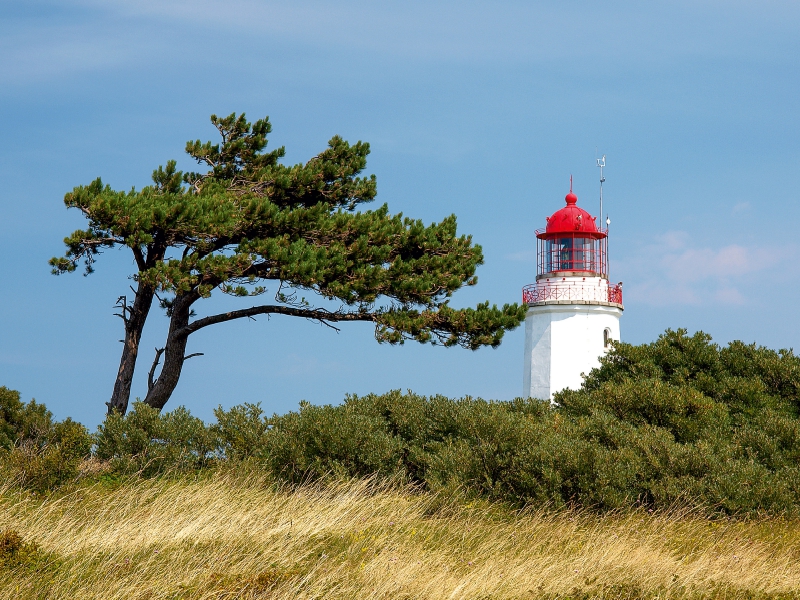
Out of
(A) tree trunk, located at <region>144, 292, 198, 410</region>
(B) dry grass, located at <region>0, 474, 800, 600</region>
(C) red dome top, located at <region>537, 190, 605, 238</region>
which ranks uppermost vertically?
(C) red dome top, located at <region>537, 190, 605, 238</region>

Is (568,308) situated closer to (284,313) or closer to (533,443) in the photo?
(284,313)

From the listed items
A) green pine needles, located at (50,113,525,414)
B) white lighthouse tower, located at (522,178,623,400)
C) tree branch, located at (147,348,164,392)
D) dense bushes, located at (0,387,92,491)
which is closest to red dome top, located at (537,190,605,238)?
white lighthouse tower, located at (522,178,623,400)

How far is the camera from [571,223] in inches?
1049

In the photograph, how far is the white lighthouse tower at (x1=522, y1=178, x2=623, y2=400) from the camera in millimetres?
26203

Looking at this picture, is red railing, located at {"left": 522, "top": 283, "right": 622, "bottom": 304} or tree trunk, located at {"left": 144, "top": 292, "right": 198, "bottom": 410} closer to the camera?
tree trunk, located at {"left": 144, "top": 292, "right": 198, "bottom": 410}

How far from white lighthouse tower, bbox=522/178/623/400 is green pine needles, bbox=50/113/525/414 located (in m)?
6.78

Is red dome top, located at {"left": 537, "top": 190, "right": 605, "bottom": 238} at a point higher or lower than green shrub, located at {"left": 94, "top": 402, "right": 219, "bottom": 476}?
higher

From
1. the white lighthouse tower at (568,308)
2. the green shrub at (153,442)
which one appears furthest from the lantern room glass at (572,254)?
the green shrub at (153,442)

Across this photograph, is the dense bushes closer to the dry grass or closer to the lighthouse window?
the dry grass

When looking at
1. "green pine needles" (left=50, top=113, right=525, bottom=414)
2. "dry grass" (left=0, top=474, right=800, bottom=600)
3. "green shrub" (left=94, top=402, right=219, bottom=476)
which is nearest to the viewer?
"dry grass" (left=0, top=474, right=800, bottom=600)

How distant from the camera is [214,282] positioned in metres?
19.1

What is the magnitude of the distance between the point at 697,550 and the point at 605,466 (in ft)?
5.25

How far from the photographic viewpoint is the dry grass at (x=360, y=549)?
7820mm

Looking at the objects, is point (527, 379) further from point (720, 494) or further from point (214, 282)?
point (720, 494)
